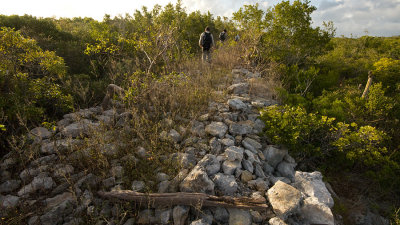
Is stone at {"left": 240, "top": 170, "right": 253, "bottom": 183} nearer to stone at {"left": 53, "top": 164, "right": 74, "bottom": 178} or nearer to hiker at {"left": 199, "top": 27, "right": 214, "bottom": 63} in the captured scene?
stone at {"left": 53, "top": 164, "right": 74, "bottom": 178}

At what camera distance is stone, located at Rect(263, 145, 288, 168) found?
3531 mm

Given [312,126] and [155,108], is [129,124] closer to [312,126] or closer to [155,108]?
[155,108]

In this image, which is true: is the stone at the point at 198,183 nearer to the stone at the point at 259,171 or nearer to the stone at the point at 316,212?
the stone at the point at 259,171

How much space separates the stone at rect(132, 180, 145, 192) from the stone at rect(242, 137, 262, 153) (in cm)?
192

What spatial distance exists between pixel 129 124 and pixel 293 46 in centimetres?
838

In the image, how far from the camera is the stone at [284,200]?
228 centimetres

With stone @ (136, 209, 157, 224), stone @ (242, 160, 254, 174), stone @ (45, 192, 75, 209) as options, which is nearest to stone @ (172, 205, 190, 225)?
stone @ (136, 209, 157, 224)

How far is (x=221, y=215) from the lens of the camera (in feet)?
7.47

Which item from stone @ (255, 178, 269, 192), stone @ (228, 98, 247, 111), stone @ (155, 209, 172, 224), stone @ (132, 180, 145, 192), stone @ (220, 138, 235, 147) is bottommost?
stone @ (155, 209, 172, 224)

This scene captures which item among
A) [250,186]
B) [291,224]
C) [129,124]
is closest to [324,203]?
[291,224]

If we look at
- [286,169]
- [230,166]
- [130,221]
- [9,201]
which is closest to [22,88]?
[9,201]

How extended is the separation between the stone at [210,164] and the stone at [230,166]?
3.7 inches

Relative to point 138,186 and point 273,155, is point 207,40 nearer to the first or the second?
point 273,155

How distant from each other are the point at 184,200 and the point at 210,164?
74 cm
